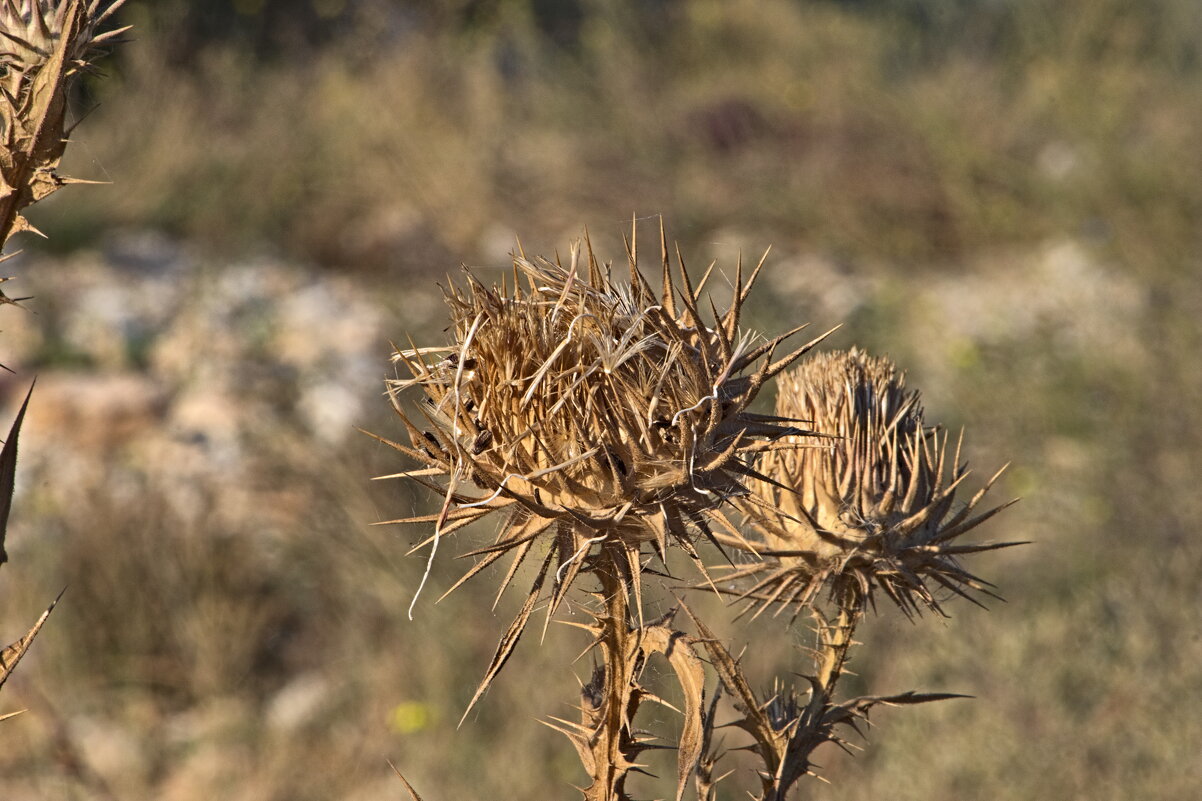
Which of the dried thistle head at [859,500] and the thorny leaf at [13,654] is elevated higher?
the dried thistle head at [859,500]

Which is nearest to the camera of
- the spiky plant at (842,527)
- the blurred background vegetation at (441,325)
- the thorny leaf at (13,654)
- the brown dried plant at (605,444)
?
the thorny leaf at (13,654)

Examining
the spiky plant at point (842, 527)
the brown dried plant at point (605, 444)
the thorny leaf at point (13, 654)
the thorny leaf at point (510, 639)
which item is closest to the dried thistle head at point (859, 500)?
the spiky plant at point (842, 527)

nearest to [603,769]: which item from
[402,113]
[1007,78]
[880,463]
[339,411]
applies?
[880,463]

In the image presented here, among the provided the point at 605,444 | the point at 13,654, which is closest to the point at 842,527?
the point at 605,444

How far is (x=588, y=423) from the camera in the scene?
50.5 inches

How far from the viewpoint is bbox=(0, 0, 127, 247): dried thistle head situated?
108 centimetres

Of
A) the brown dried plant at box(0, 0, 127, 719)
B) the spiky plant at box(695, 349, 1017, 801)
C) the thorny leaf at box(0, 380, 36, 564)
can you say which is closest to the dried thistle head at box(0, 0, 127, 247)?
the brown dried plant at box(0, 0, 127, 719)

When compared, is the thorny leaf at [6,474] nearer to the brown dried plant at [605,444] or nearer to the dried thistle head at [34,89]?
the dried thistle head at [34,89]

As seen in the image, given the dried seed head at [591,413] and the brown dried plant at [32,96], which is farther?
the dried seed head at [591,413]

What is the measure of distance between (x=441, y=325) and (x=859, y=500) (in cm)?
444

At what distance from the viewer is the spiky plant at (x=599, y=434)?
1.25 m

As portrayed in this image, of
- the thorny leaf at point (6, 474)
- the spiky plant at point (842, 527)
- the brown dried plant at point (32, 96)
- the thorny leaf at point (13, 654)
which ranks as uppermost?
the spiky plant at point (842, 527)

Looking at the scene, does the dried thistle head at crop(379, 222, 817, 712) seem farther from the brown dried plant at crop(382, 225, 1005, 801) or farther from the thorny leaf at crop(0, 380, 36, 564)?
the thorny leaf at crop(0, 380, 36, 564)

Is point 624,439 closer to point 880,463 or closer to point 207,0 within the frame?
point 880,463
